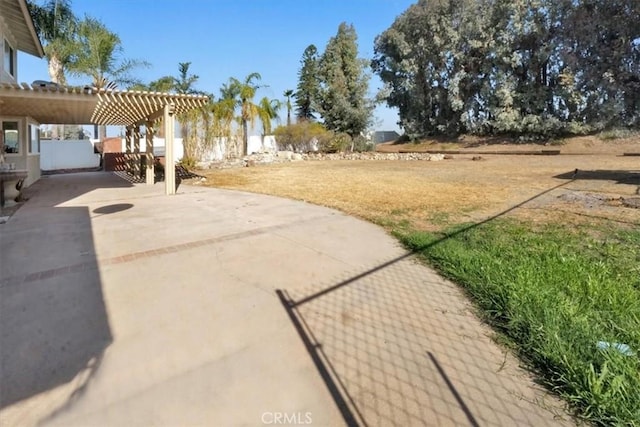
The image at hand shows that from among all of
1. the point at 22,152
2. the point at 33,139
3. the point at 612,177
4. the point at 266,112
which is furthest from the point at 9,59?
the point at 612,177

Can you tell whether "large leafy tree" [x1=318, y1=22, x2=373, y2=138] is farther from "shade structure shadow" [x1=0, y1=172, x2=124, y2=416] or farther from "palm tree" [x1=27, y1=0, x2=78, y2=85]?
"shade structure shadow" [x1=0, y1=172, x2=124, y2=416]

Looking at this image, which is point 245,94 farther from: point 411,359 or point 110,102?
point 411,359

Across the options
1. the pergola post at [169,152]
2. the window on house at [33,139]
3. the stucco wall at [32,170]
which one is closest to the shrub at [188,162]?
the window on house at [33,139]

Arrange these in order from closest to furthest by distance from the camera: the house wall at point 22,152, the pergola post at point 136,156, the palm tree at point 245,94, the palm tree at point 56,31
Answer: the house wall at point 22,152, the pergola post at point 136,156, the palm tree at point 56,31, the palm tree at point 245,94

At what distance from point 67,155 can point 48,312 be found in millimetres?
19642

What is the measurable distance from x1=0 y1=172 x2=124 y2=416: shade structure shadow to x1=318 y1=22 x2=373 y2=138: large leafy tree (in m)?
25.8

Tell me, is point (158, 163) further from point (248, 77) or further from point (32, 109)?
point (248, 77)

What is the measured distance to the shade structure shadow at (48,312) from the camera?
214 centimetres

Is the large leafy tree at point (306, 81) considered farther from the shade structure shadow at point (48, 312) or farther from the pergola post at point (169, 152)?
the shade structure shadow at point (48, 312)

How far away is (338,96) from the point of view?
95.9 feet

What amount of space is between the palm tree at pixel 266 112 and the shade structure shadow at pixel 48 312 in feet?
66.2

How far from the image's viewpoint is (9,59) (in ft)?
35.3

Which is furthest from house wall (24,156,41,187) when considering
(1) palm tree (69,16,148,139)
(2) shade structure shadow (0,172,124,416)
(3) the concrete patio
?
(1) palm tree (69,16,148,139)

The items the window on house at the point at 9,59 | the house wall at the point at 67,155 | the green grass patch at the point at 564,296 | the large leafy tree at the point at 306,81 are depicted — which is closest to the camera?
the green grass patch at the point at 564,296
